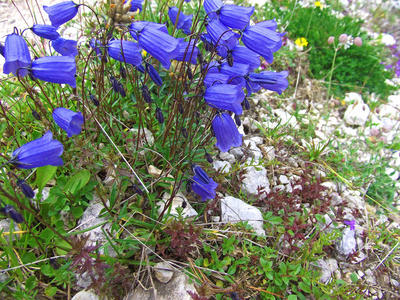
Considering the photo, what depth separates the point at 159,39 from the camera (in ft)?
5.81

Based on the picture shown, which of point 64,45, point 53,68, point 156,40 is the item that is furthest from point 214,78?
point 64,45

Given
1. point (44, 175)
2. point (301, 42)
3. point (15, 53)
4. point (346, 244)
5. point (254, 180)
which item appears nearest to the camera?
point (15, 53)

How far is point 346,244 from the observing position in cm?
272

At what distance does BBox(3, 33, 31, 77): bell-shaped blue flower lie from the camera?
1713 millimetres

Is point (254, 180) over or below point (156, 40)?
below

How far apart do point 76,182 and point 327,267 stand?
2.32m

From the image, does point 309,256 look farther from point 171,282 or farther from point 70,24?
point 70,24

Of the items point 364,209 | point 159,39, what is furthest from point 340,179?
point 159,39

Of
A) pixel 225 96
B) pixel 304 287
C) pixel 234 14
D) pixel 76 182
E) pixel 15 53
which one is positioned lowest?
pixel 304 287

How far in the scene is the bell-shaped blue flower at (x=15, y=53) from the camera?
1713 millimetres

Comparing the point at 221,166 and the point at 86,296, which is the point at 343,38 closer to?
the point at 221,166

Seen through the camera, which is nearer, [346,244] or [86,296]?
[86,296]

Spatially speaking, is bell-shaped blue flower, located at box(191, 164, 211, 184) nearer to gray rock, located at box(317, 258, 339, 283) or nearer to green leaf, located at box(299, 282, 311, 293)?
green leaf, located at box(299, 282, 311, 293)

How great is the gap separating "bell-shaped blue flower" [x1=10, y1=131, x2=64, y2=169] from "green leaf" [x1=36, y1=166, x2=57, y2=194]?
0.65 metres
